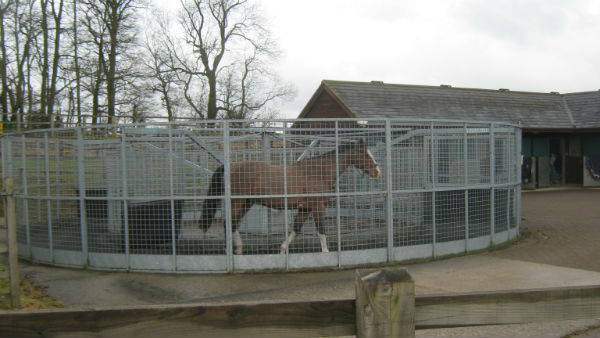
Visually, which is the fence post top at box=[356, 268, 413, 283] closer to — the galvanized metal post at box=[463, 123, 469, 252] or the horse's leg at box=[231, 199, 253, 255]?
the horse's leg at box=[231, 199, 253, 255]

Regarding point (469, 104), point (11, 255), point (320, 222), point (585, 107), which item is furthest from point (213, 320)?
point (585, 107)

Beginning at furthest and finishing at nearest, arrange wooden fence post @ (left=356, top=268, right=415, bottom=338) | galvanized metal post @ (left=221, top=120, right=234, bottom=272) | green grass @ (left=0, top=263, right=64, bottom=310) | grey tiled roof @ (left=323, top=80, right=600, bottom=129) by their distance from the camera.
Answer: grey tiled roof @ (left=323, top=80, right=600, bottom=129) < galvanized metal post @ (left=221, top=120, right=234, bottom=272) < green grass @ (left=0, top=263, right=64, bottom=310) < wooden fence post @ (left=356, top=268, right=415, bottom=338)

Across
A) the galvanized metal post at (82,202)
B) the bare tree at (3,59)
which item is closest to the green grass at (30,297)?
the galvanized metal post at (82,202)

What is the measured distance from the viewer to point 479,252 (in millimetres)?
9102

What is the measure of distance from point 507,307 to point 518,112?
28.2m

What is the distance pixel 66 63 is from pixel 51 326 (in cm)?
2837

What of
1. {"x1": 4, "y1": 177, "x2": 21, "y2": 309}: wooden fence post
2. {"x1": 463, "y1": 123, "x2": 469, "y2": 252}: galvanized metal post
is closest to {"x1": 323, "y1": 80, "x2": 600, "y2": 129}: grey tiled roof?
{"x1": 463, "y1": 123, "x2": 469, "y2": 252}: galvanized metal post

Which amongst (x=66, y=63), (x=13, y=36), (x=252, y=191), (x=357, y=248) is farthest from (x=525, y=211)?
(x=13, y=36)

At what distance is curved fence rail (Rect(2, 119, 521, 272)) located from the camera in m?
7.79

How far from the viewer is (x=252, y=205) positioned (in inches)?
320

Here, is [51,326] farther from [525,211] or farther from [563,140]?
[563,140]

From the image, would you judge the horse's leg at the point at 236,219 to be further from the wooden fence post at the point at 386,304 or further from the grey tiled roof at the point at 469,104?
the grey tiled roof at the point at 469,104

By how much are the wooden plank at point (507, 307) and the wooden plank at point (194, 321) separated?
15.7 inches

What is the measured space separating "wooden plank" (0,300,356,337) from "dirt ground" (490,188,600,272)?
7.13 metres
